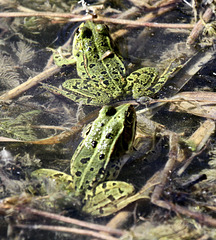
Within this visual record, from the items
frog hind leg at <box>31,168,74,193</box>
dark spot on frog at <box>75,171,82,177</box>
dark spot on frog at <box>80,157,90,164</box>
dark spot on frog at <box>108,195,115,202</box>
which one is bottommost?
dark spot on frog at <box>108,195,115,202</box>

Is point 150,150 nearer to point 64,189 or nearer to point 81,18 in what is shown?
point 64,189

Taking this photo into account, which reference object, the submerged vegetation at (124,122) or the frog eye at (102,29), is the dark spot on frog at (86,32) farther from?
the submerged vegetation at (124,122)

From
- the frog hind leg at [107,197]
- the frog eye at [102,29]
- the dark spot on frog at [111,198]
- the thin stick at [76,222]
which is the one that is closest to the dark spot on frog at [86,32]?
the frog eye at [102,29]

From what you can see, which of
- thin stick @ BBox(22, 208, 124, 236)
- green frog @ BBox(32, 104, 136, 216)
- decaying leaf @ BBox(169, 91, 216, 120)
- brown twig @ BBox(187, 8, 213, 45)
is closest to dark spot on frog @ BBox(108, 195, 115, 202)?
green frog @ BBox(32, 104, 136, 216)

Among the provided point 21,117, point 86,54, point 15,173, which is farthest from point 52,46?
point 15,173

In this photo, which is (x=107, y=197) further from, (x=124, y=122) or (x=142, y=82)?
(x=142, y=82)

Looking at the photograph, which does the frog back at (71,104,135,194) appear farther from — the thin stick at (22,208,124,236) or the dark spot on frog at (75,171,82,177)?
the thin stick at (22,208,124,236)
